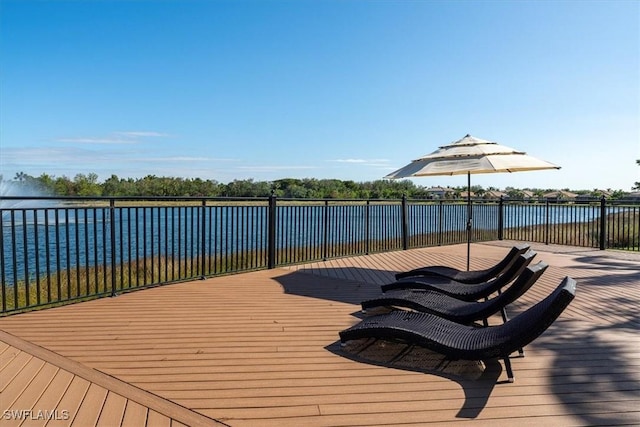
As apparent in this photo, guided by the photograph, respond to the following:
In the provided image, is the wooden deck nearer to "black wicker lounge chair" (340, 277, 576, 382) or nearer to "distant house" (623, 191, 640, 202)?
"black wicker lounge chair" (340, 277, 576, 382)

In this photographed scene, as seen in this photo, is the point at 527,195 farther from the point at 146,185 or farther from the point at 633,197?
the point at 146,185

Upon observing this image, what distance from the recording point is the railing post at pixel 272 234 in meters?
6.63

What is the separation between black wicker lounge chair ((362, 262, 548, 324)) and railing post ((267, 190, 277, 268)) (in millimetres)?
2925

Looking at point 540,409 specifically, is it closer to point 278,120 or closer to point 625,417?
point 625,417

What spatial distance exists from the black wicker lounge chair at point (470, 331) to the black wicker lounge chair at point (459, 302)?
0.80 ft

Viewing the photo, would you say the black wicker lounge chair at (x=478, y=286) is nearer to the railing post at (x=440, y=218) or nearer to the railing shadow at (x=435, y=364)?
the railing shadow at (x=435, y=364)

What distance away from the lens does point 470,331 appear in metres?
3.02

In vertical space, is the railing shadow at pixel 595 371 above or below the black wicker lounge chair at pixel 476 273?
below

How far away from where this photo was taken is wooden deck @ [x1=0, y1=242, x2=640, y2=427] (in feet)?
7.08

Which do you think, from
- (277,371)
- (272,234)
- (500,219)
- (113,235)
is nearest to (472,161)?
(272,234)

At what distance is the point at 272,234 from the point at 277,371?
13.3ft

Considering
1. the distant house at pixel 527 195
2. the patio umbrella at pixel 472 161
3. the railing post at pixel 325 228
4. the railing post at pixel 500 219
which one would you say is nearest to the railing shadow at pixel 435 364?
the patio umbrella at pixel 472 161

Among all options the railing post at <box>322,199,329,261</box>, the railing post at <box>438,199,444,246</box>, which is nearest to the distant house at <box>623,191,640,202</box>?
the railing post at <box>438,199,444,246</box>

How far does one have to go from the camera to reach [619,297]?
4.86 meters
